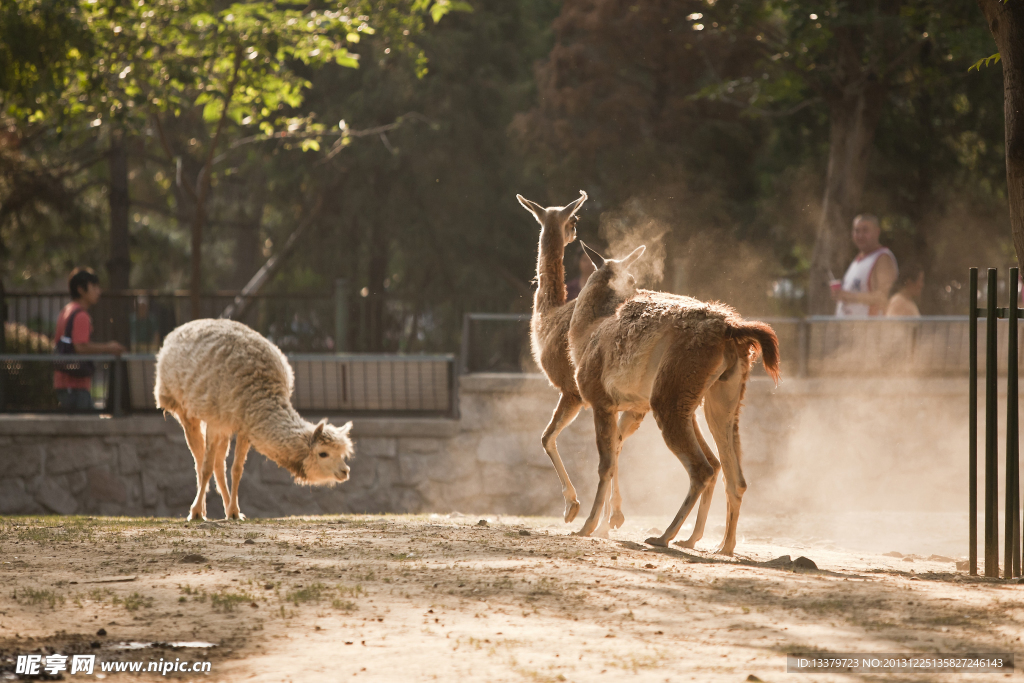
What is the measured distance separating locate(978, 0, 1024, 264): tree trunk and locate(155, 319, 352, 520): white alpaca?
501 centimetres

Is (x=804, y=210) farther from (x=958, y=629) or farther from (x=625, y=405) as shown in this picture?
(x=958, y=629)

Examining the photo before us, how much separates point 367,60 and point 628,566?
14.8 meters

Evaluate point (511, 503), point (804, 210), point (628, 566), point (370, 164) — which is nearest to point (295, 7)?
point (370, 164)

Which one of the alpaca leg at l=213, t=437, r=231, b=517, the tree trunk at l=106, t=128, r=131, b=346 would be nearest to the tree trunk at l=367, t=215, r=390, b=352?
the tree trunk at l=106, t=128, r=131, b=346

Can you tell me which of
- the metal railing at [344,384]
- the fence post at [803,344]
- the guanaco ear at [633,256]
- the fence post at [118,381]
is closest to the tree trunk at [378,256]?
the metal railing at [344,384]

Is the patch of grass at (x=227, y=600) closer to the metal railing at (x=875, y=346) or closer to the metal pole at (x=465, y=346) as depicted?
the metal pole at (x=465, y=346)

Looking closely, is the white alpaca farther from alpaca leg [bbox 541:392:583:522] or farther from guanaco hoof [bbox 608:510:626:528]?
guanaco hoof [bbox 608:510:626:528]

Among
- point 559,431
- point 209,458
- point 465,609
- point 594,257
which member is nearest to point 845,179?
point 594,257

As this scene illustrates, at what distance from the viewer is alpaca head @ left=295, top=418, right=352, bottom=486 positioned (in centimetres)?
798

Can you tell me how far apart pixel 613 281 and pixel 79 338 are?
297 inches

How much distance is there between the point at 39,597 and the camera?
14.0 feet

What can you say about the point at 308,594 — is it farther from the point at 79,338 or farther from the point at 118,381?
the point at 79,338

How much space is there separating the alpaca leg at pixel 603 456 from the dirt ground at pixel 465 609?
0.57 metres

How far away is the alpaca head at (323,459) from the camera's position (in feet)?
26.2
